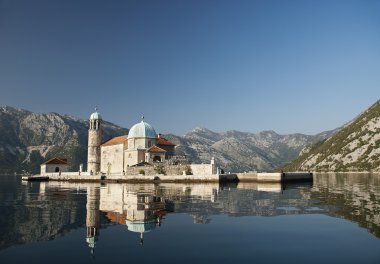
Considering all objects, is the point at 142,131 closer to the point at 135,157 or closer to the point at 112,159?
the point at 135,157

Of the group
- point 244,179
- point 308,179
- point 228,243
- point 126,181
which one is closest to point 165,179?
point 126,181

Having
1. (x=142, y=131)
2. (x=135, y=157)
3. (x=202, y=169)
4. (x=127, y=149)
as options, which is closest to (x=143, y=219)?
(x=202, y=169)

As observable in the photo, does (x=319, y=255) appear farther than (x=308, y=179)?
No

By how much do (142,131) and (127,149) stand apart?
24.8ft

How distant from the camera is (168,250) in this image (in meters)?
16.4

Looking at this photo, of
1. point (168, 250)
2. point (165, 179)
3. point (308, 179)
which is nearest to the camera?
point (168, 250)

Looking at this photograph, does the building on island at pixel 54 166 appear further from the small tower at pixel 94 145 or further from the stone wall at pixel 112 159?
the stone wall at pixel 112 159

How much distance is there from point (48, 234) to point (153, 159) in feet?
259

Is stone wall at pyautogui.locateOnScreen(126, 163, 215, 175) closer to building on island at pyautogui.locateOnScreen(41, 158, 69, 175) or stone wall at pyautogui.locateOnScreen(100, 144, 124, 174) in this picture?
stone wall at pyautogui.locateOnScreen(100, 144, 124, 174)

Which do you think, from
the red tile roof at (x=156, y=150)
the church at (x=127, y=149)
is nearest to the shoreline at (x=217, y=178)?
the church at (x=127, y=149)

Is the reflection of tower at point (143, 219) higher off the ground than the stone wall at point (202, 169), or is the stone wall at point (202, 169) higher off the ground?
the stone wall at point (202, 169)

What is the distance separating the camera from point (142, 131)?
10462 cm

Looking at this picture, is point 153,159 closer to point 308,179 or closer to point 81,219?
point 308,179

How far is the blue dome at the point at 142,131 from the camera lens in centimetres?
10438
